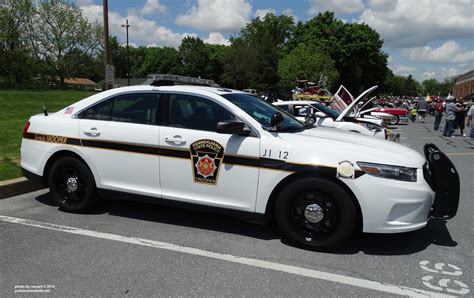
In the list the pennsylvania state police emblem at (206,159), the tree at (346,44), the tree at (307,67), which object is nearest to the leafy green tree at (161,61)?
the tree at (346,44)

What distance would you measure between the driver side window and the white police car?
0.01 metres

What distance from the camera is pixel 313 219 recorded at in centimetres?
405

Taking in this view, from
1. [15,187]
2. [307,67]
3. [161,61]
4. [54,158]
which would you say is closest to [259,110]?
[54,158]

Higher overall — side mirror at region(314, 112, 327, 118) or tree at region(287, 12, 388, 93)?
tree at region(287, 12, 388, 93)

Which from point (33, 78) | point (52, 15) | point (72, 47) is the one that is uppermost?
point (52, 15)

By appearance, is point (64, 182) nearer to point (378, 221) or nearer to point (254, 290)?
point (254, 290)

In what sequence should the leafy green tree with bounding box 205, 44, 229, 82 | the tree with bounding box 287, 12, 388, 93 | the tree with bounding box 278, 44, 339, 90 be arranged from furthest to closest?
the leafy green tree with bounding box 205, 44, 229, 82 < the tree with bounding box 287, 12, 388, 93 < the tree with bounding box 278, 44, 339, 90

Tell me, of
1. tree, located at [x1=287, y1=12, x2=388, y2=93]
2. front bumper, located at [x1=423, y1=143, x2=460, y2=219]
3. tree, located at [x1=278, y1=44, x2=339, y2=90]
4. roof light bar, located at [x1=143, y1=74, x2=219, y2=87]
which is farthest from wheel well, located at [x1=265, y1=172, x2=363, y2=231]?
tree, located at [x1=287, y1=12, x2=388, y2=93]

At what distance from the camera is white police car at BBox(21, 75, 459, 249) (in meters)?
3.89

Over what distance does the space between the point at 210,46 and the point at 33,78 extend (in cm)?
5904

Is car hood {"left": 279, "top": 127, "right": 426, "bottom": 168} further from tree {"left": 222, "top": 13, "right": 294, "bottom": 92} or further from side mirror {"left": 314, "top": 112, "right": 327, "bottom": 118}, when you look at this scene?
tree {"left": 222, "top": 13, "right": 294, "bottom": 92}

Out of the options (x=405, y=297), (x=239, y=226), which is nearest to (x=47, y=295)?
(x=239, y=226)

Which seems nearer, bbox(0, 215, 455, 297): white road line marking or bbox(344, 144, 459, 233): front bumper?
bbox(0, 215, 455, 297): white road line marking

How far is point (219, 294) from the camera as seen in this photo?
3211 millimetres
